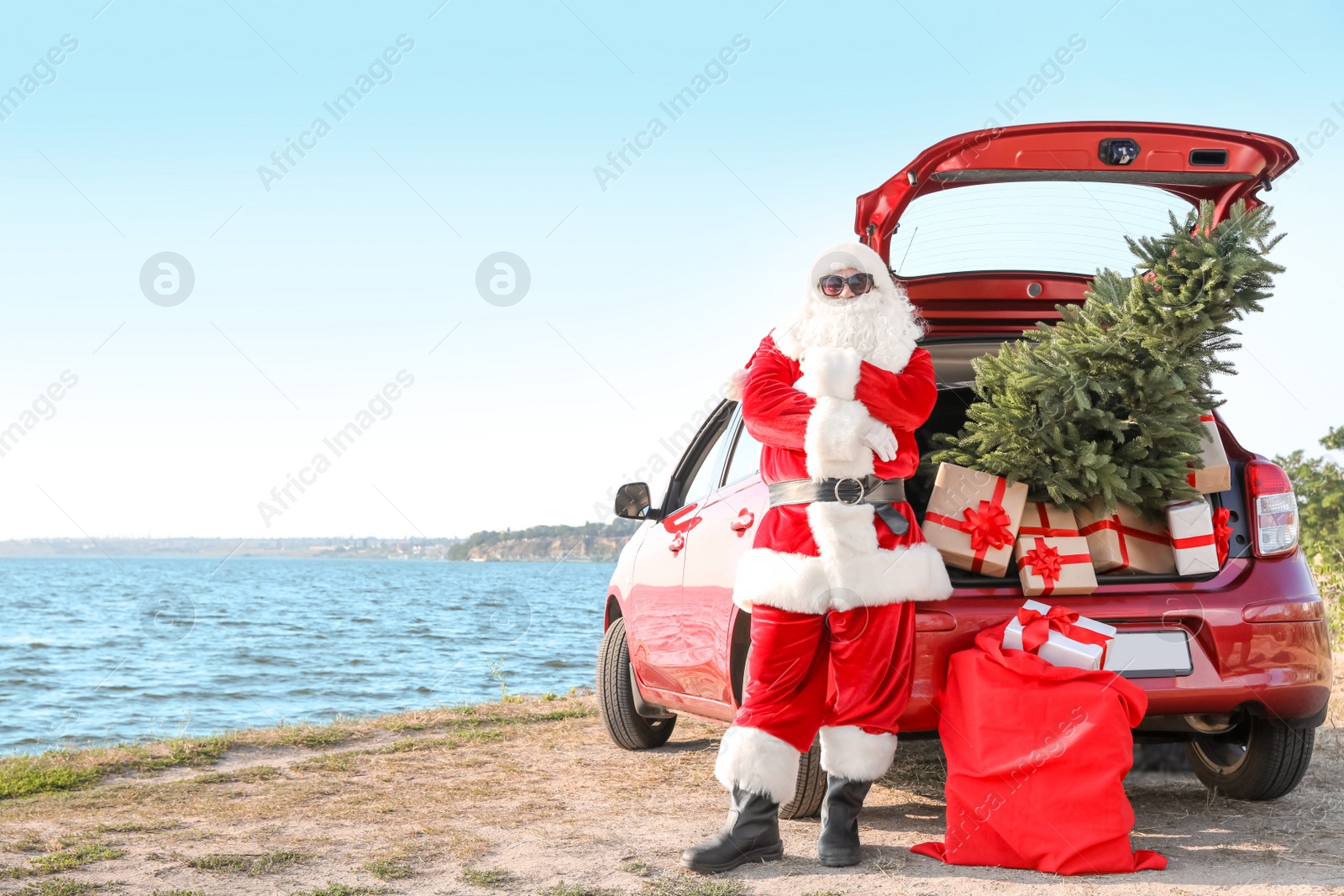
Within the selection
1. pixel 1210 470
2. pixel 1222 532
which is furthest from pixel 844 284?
pixel 1222 532

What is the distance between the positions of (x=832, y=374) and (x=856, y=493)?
1.26 feet

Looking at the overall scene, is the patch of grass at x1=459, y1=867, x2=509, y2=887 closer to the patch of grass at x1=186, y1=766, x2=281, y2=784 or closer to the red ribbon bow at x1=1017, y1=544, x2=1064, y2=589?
the red ribbon bow at x1=1017, y1=544, x2=1064, y2=589

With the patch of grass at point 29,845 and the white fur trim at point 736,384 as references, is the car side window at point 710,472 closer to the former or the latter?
A: the white fur trim at point 736,384

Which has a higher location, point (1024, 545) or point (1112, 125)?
point (1112, 125)

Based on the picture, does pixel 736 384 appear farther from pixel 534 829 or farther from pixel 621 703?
pixel 621 703

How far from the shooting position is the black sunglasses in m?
3.63

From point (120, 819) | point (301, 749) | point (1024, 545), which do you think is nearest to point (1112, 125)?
point (1024, 545)

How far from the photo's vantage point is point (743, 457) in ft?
14.2

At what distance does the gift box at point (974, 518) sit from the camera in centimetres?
349

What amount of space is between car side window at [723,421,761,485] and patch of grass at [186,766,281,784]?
8.04 ft

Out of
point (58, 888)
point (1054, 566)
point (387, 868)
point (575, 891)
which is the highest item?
point (1054, 566)

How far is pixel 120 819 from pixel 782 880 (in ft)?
8.10

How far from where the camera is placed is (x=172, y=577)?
8494 centimetres

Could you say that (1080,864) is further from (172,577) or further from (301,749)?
(172,577)
